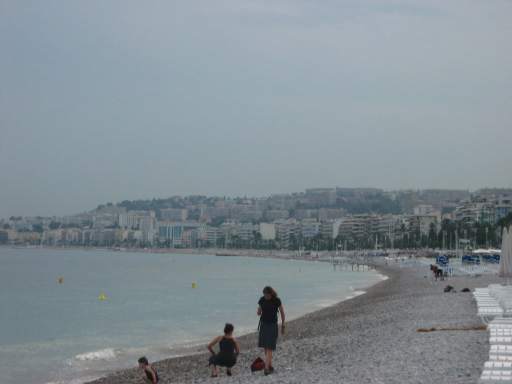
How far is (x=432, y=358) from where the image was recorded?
32.8 feet

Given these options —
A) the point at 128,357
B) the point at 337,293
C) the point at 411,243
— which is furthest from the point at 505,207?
the point at 128,357

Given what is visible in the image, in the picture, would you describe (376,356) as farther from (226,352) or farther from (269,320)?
(226,352)

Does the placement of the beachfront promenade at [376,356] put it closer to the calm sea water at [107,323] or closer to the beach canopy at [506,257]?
the calm sea water at [107,323]

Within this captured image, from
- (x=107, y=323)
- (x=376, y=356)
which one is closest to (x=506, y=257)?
(x=107, y=323)

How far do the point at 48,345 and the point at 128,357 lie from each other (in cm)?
460

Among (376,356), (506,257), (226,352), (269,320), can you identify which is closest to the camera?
(269,320)

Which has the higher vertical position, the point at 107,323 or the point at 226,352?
the point at 226,352

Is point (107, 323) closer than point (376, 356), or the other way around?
point (376, 356)

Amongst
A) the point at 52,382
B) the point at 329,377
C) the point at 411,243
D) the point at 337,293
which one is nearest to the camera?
the point at 329,377

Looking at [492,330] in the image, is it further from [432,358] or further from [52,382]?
[52,382]

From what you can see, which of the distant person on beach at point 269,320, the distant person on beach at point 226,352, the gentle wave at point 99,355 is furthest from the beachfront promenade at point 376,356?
the gentle wave at point 99,355

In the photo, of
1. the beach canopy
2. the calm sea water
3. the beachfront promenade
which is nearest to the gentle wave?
the calm sea water

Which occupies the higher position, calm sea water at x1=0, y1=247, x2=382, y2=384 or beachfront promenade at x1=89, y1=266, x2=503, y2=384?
beachfront promenade at x1=89, y1=266, x2=503, y2=384

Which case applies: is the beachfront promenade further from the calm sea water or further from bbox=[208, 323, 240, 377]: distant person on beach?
the calm sea water
